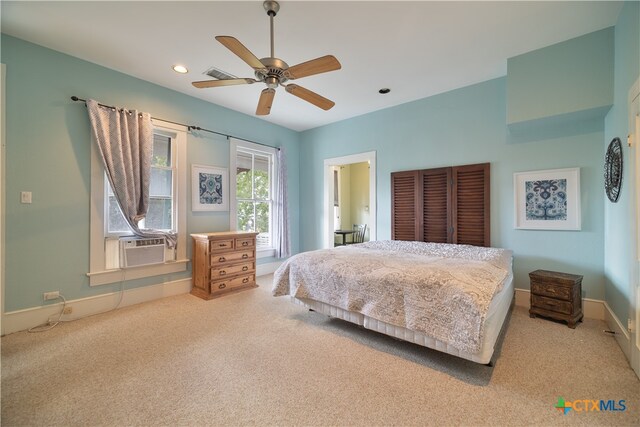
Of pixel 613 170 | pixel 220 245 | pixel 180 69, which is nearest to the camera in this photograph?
pixel 613 170

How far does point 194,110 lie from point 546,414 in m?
4.83

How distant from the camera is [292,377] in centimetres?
191

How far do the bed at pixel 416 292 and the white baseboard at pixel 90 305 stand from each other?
1.78 meters

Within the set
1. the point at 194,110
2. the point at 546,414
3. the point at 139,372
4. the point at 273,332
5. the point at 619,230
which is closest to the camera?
the point at 546,414

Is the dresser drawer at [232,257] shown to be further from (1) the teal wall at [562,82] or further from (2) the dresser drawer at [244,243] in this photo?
(1) the teal wall at [562,82]

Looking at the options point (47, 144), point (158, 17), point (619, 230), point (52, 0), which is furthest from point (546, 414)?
point (47, 144)

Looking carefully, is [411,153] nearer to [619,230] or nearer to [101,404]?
[619,230]

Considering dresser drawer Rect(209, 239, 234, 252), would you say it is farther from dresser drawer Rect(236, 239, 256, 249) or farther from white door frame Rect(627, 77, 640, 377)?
white door frame Rect(627, 77, 640, 377)

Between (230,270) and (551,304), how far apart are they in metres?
3.82

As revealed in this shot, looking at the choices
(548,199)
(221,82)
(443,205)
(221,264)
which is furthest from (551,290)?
(221,264)

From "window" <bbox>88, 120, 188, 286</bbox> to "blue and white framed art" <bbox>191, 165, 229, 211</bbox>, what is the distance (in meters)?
0.15

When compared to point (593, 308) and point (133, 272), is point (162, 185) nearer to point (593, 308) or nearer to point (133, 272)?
point (133, 272)

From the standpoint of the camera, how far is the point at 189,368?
203cm

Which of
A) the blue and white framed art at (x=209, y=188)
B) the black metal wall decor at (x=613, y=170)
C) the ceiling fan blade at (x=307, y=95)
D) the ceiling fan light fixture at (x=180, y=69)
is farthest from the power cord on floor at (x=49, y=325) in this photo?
the black metal wall decor at (x=613, y=170)
